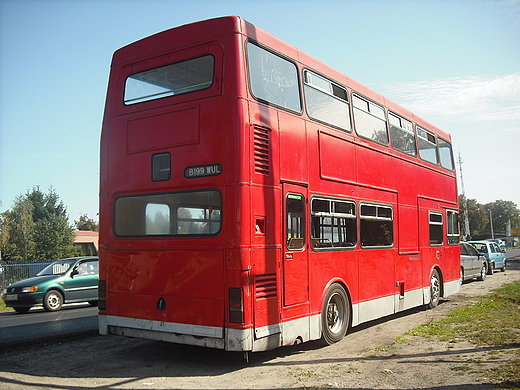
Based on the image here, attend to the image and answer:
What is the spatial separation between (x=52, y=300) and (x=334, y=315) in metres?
10.5

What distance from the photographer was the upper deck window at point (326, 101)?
341 inches

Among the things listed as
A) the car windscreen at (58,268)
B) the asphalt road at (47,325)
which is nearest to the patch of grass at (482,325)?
the asphalt road at (47,325)

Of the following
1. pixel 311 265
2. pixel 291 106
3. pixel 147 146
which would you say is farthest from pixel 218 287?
pixel 291 106

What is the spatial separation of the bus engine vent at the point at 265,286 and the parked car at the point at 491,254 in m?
23.5

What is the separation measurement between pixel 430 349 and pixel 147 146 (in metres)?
5.55

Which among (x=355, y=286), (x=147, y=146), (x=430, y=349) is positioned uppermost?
(x=147, y=146)

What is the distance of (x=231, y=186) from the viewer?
6.85 metres

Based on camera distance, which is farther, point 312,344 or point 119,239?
point 312,344

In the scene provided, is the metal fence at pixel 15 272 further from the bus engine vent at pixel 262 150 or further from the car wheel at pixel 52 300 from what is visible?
the bus engine vent at pixel 262 150

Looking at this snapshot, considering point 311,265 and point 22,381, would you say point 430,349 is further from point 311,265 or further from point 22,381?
point 22,381

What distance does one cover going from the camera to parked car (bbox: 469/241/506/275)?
2755cm

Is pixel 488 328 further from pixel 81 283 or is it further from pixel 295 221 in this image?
pixel 81 283

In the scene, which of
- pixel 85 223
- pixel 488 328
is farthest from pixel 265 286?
pixel 85 223

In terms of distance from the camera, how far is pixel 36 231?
55375 millimetres
